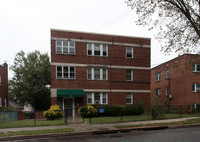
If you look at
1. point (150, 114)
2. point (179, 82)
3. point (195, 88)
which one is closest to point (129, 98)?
point (150, 114)

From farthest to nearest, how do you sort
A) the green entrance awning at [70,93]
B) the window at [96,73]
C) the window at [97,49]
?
the window at [97,49] < the window at [96,73] < the green entrance awning at [70,93]

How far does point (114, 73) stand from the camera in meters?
25.9

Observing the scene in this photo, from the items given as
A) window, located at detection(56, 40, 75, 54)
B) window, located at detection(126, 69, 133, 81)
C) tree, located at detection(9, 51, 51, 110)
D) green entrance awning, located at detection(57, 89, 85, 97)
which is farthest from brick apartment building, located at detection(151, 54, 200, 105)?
tree, located at detection(9, 51, 51, 110)

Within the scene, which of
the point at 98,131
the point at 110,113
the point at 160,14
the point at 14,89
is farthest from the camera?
the point at 14,89

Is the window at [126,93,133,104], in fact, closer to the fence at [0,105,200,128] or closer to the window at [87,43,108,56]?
the fence at [0,105,200,128]

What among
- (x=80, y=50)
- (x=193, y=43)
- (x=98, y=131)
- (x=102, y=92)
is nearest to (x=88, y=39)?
(x=80, y=50)

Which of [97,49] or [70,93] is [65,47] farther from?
[70,93]

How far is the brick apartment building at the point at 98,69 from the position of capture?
2392cm

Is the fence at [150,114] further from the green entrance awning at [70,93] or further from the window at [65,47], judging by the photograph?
the window at [65,47]

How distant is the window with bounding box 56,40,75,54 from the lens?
24.1m

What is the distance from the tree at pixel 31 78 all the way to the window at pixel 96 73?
43.0ft

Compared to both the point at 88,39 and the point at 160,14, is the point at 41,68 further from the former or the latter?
the point at 160,14

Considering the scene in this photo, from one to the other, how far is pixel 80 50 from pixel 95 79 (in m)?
3.84

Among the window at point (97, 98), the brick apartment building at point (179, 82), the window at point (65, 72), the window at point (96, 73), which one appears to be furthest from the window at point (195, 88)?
the window at point (65, 72)
